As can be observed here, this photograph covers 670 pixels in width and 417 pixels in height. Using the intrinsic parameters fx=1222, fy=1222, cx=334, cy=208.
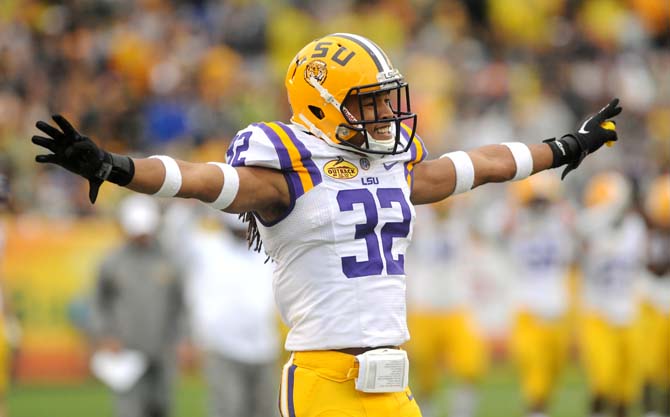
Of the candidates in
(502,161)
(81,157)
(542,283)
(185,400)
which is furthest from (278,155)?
(185,400)

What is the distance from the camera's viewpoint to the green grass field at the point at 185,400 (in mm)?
10461

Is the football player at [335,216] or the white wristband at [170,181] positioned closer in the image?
the white wristband at [170,181]

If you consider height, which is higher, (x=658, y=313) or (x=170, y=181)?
(x=170, y=181)

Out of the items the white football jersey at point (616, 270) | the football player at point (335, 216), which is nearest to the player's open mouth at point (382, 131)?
the football player at point (335, 216)

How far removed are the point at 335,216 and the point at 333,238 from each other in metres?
0.08

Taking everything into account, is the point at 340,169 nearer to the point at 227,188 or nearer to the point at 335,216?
Result: the point at 335,216

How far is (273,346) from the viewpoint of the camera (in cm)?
860

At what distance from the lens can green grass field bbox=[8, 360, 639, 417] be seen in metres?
10.5

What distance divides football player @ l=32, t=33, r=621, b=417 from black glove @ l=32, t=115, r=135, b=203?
0.28 m

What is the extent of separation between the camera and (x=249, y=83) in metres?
14.5

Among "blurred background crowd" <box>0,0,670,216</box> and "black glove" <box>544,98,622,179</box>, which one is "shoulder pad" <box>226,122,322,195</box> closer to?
"black glove" <box>544,98,622,179</box>

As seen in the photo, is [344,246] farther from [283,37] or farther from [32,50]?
[283,37]

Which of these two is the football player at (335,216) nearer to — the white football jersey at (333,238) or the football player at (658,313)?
the white football jersey at (333,238)

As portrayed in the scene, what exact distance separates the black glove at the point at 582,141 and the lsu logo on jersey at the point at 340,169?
92 centimetres
